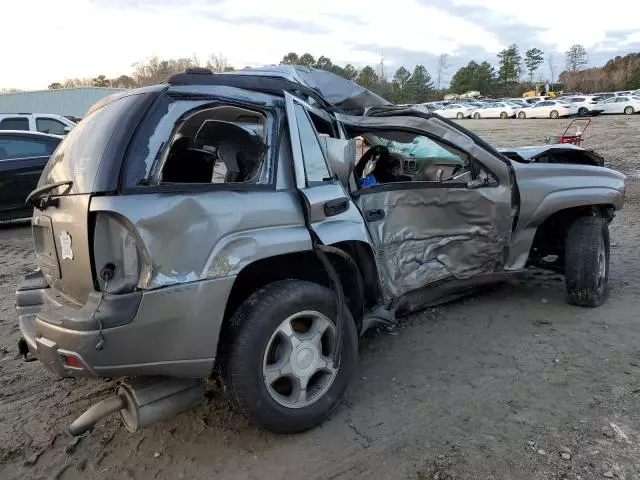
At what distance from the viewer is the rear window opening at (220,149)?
117 inches

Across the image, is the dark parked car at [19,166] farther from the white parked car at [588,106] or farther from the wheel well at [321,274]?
the white parked car at [588,106]

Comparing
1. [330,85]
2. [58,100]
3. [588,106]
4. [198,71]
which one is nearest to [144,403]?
[198,71]

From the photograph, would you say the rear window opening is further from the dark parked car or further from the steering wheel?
the dark parked car

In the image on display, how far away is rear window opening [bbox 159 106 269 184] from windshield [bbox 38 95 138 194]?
36 centimetres

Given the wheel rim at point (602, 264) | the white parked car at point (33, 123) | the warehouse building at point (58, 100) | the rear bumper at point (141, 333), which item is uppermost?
the warehouse building at point (58, 100)

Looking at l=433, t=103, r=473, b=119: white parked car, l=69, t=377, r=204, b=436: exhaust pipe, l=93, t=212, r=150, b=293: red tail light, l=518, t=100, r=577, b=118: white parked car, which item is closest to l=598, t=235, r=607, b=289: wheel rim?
l=69, t=377, r=204, b=436: exhaust pipe

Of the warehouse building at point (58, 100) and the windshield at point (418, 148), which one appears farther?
the warehouse building at point (58, 100)

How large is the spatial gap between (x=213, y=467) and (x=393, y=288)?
1.69 m

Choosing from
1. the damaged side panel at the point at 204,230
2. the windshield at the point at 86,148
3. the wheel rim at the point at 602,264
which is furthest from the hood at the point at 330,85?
the wheel rim at the point at 602,264

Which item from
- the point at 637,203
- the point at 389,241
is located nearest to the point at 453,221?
the point at 389,241

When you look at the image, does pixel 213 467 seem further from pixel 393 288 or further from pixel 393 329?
pixel 393 329

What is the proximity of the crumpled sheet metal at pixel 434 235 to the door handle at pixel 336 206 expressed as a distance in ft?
1.10

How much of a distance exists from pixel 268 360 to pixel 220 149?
1.35m

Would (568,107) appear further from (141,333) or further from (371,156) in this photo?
(141,333)
